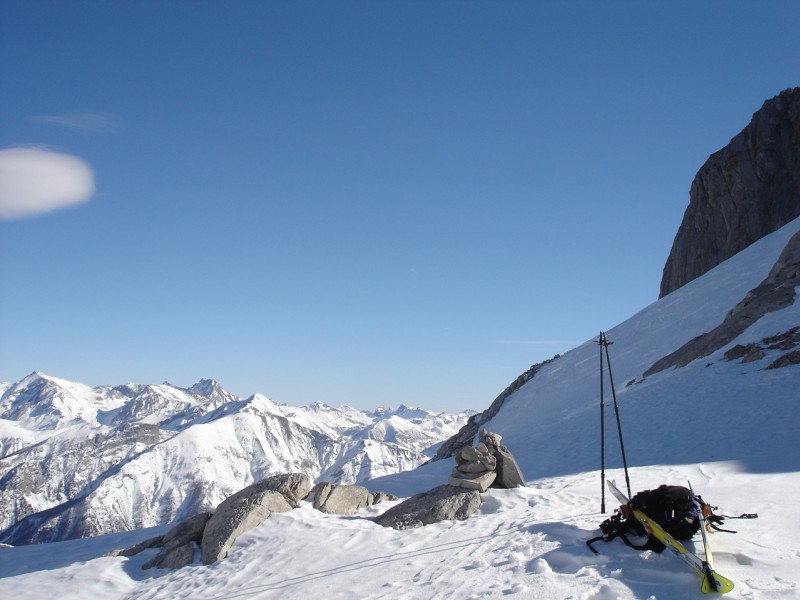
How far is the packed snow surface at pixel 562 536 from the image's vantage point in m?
9.69

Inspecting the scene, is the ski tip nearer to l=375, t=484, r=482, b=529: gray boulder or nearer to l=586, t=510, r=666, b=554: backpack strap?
l=586, t=510, r=666, b=554: backpack strap

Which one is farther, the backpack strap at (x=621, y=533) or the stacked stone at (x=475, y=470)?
the stacked stone at (x=475, y=470)

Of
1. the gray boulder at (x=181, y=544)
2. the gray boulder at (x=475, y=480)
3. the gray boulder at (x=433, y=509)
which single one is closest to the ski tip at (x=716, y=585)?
the gray boulder at (x=433, y=509)

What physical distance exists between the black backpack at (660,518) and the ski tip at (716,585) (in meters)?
1.66

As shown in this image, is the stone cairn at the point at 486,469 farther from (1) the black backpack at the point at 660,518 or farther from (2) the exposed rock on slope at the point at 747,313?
(2) the exposed rock on slope at the point at 747,313

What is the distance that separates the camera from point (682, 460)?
2002cm

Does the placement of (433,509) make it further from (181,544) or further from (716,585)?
(716,585)

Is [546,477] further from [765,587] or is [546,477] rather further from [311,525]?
[765,587]

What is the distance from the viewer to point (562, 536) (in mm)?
11945

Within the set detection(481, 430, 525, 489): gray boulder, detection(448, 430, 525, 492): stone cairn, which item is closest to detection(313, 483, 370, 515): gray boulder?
detection(448, 430, 525, 492): stone cairn

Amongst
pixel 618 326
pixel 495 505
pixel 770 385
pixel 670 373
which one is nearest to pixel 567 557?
pixel 495 505

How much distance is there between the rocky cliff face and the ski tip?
72.8m

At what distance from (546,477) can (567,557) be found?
11.1 metres

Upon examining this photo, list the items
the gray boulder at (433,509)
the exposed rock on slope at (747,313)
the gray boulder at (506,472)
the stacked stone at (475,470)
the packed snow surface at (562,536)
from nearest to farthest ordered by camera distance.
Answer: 1. the packed snow surface at (562,536)
2. the gray boulder at (433,509)
3. the stacked stone at (475,470)
4. the gray boulder at (506,472)
5. the exposed rock on slope at (747,313)
